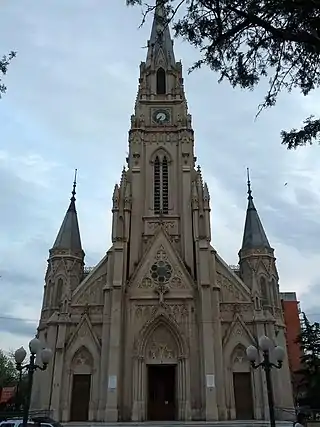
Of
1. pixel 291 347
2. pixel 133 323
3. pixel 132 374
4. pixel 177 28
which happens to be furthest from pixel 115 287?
pixel 291 347

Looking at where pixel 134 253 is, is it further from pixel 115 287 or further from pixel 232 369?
pixel 232 369

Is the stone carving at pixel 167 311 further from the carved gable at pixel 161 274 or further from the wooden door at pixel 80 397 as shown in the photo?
the wooden door at pixel 80 397

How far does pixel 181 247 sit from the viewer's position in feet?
105

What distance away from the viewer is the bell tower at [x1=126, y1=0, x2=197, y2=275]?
32688 mm

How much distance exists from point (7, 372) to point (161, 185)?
123ft

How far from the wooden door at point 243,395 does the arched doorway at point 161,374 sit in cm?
319

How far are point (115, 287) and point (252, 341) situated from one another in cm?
954

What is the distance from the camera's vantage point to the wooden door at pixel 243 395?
26.8 meters

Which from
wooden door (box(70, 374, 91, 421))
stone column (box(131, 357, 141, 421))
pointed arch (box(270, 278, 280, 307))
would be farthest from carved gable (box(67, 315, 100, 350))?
pointed arch (box(270, 278, 280, 307))

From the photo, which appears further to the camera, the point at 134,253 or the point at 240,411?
the point at 134,253

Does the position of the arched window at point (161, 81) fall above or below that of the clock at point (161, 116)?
above

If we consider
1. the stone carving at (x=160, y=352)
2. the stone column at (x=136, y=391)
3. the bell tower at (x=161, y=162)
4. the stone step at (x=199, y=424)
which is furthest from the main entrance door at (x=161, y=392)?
the bell tower at (x=161, y=162)

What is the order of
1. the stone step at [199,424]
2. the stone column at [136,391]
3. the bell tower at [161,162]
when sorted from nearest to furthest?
1. the stone step at [199,424]
2. the stone column at [136,391]
3. the bell tower at [161,162]

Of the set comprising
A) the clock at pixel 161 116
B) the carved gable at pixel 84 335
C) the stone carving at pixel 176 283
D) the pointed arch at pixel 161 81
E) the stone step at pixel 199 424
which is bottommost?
the stone step at pixel 199 424
